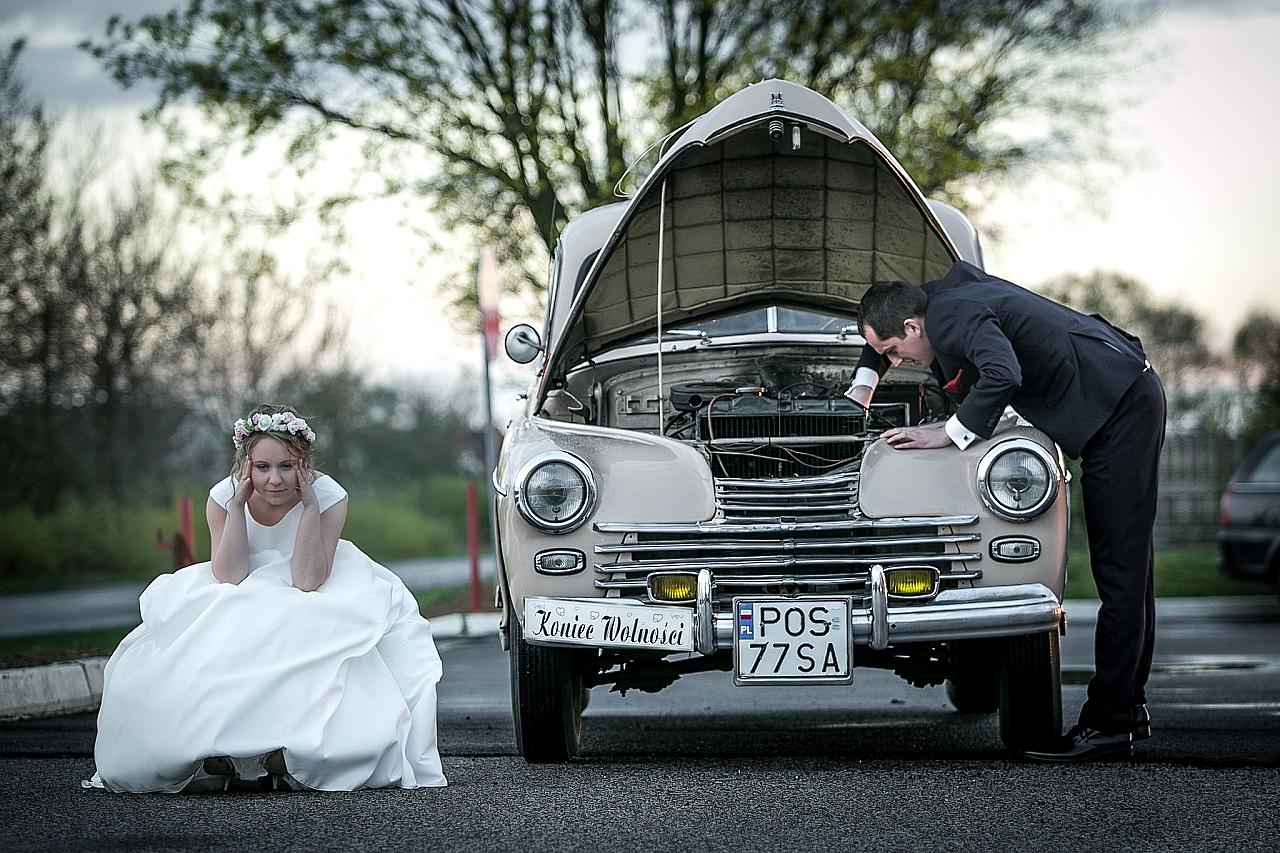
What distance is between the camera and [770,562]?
4.64 meters

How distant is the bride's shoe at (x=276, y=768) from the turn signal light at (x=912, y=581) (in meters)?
2.00

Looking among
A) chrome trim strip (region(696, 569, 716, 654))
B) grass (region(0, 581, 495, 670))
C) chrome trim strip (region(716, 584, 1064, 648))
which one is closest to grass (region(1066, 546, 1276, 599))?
grass (region(0, 581, 495, 670))

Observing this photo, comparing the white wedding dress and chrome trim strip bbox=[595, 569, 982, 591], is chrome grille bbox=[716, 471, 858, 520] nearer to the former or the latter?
chrome trim strip bbox=[595, 569, 982, 591]

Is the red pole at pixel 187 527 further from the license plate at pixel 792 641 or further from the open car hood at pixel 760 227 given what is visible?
the license plate at pixel 792 641

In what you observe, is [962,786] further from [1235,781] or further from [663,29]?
[663,29]

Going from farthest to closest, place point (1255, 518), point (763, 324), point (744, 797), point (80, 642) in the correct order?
point (1255, 518)
point (80, 642)
point (763, 324)
point (744, 797)

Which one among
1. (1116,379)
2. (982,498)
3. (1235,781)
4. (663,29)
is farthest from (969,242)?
(663,29)

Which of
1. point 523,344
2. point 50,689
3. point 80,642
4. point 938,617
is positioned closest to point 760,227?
point 523,344

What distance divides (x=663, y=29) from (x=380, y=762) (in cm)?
1284

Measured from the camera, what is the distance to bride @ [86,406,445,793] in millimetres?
4355

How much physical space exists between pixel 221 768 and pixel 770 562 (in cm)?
184

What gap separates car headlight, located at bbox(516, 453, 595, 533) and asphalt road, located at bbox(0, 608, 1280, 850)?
0.83 metres

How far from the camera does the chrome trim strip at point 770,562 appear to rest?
183 inches

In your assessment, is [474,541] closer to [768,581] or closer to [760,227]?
[760,227]
